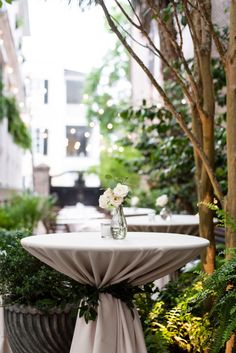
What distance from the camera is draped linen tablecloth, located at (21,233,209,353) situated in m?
2.85

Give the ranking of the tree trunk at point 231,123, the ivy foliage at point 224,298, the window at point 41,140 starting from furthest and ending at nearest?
the window at point 41,140 < the tree trunk at point 231,123 < the ivy foliage at point 224,298

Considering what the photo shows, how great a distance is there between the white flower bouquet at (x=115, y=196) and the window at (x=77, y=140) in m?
30.6

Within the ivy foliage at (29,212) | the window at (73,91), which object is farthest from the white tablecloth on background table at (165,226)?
the window at (73,91)

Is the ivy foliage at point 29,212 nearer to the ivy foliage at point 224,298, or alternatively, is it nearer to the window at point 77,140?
the ivy foliage at point 224,298

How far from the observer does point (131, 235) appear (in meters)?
3.63

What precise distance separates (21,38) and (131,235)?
1763cm

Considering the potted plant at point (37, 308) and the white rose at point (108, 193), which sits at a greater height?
the white rose at point (108, 193)

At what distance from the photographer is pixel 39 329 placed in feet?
11.2

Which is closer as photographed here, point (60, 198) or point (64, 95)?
point (60, 198)

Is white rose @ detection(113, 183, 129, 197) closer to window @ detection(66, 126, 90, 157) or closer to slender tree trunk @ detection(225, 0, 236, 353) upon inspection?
slender tree trunk @ detection(225, 0, 236, 353)

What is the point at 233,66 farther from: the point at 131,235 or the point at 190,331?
the point at 190,331

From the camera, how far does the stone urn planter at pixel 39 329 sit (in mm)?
3414

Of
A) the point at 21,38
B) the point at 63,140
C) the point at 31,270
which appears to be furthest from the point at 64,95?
the point at 31,270

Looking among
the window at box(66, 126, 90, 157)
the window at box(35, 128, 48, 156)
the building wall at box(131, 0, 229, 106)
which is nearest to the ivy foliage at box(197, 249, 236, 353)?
the building wall at box(131, 0, 229, 106)
